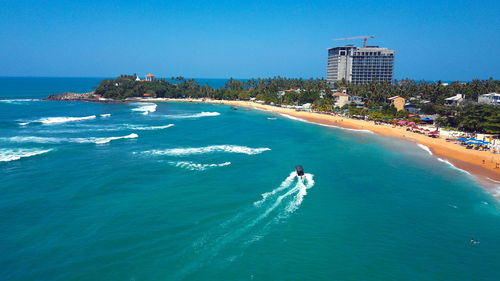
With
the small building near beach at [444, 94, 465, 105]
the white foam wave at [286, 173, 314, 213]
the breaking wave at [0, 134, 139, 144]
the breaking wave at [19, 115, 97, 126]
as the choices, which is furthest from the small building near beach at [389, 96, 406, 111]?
the breaking wave at [19, 115, 97, 126]

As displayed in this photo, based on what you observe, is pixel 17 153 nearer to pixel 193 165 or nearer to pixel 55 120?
pixel 193 165

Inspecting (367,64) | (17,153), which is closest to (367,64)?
(367,64)

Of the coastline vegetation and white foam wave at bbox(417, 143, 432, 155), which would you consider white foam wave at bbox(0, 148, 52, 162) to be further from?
the coastline vegetation

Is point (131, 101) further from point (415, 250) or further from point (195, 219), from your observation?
point (415, 250)

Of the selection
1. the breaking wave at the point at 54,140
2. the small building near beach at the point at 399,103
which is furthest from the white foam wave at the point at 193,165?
the small building near beach at the point at 399,103

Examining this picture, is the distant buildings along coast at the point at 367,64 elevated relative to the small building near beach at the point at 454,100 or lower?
elevated

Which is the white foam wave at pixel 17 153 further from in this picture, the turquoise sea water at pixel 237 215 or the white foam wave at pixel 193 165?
the white foam wave at pixel 193 165
